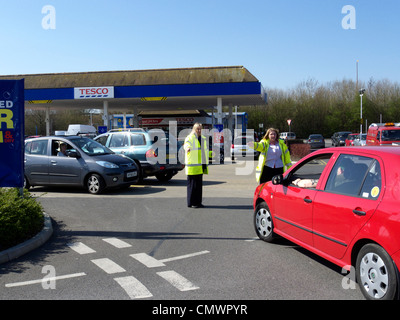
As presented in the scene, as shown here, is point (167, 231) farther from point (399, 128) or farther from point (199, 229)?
point (399, 128)

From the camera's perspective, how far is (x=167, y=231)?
22.9 ft

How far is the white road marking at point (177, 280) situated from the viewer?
4.38 meters

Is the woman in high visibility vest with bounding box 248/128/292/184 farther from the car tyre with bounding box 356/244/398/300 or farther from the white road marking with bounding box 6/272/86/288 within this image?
the white road marking with bounding box 6/272/86/288

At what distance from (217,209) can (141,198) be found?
242 centimetres

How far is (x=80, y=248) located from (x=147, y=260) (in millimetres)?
1253

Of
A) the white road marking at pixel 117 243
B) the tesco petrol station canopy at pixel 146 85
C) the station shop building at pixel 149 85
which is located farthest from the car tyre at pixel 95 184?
the tesco petrol station canopy at pixel 146 85

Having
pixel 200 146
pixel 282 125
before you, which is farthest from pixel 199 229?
pixel 282 125

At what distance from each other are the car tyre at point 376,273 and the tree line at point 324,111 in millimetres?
60263

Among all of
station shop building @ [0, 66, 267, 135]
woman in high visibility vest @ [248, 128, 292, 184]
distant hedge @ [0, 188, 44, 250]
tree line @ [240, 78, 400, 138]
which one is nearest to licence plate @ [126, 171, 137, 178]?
distant hedge @ [0, 188, 44, 250]

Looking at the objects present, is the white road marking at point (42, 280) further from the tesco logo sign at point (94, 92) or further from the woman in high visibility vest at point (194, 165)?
the tesco logo sign at point (94, 92)

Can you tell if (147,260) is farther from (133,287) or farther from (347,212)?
(347,212)

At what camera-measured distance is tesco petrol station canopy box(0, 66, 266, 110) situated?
83.7 feet

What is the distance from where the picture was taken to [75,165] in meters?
11.2

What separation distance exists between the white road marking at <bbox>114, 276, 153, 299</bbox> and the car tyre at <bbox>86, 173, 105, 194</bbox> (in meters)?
6.63
